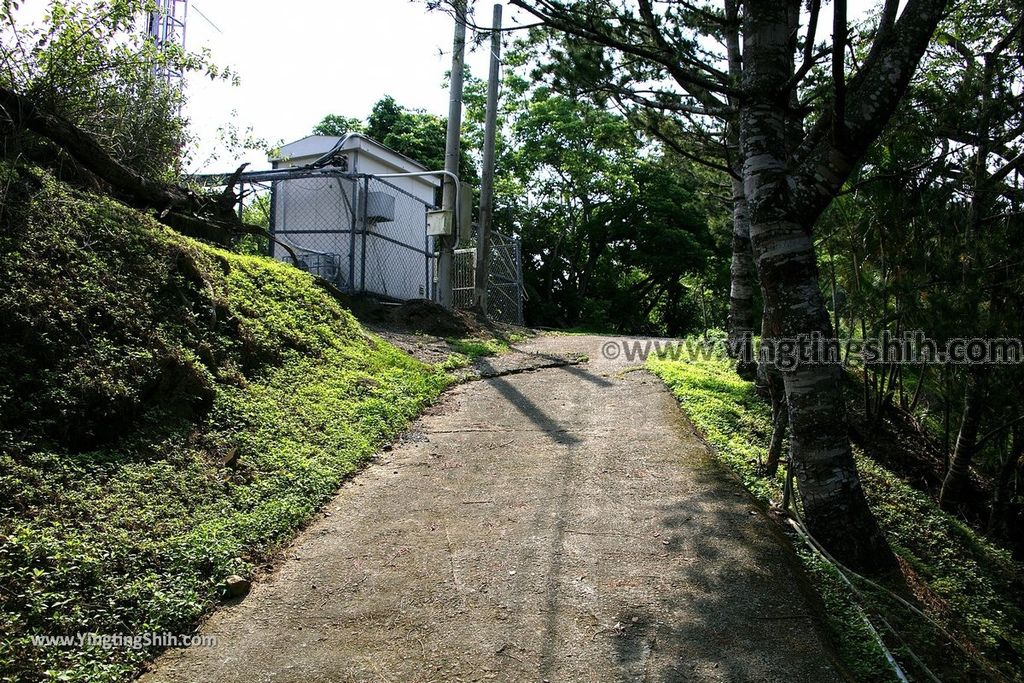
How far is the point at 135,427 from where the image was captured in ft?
17.2

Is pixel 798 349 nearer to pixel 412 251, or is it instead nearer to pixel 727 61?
pixel 727 61

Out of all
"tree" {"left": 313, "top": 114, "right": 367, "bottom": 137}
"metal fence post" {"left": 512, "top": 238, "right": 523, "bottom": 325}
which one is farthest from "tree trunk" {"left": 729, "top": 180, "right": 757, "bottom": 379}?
"tree" {"left": 313, "top": 114, "right": 367, "bottom": 137}

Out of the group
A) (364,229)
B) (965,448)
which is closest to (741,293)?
(965,448)

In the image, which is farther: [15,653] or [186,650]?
[186,650]

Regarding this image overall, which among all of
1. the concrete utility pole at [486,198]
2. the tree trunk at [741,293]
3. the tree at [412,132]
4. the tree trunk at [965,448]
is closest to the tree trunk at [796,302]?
the tree trunk at [965,448]

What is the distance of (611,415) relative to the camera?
8.08 metres

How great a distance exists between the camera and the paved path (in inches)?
142

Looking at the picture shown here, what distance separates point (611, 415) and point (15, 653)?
5840 mm

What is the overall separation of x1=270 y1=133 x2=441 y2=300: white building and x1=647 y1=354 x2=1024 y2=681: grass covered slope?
646cm

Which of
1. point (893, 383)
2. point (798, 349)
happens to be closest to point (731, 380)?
point (893, 383)

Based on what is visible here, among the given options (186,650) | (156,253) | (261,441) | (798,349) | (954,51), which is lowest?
(186,650)

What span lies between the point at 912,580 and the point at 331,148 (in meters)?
13.1

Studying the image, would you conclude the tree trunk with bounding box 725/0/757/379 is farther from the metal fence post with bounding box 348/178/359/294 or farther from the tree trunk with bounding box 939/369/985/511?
the metal fence post with bounding box 348/178/359/294

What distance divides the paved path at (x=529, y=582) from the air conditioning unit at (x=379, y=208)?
7064 millimetres
